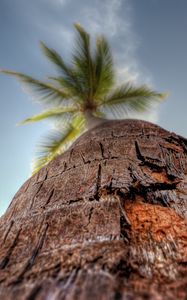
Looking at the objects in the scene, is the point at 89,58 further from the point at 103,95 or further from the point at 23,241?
the point at 23,241

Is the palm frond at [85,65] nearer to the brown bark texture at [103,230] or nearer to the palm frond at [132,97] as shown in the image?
the palm frond at [132,97]

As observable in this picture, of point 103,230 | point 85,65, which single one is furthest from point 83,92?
point 103,230

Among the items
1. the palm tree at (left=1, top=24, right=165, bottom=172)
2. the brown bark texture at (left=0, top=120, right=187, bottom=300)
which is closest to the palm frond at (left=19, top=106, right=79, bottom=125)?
the palm tree at (left=1, top=24, right=165, bottom=172)

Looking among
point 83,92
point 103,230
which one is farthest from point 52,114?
point 103,230

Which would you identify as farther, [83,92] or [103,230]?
[83,92]

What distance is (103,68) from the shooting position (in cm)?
451

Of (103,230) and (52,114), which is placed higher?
(52,114)

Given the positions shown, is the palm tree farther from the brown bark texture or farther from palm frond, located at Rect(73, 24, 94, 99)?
the brown bark texture

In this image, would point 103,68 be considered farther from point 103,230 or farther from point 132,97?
point 103,230

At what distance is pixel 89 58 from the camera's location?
4.36m

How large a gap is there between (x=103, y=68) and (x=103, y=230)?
385 centimetres

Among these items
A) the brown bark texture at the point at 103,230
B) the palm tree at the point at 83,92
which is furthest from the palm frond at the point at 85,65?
the brown bark texture at the point at 103,230

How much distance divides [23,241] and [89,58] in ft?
12.2

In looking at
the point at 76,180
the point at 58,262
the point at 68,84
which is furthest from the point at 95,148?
the point at 68,84
